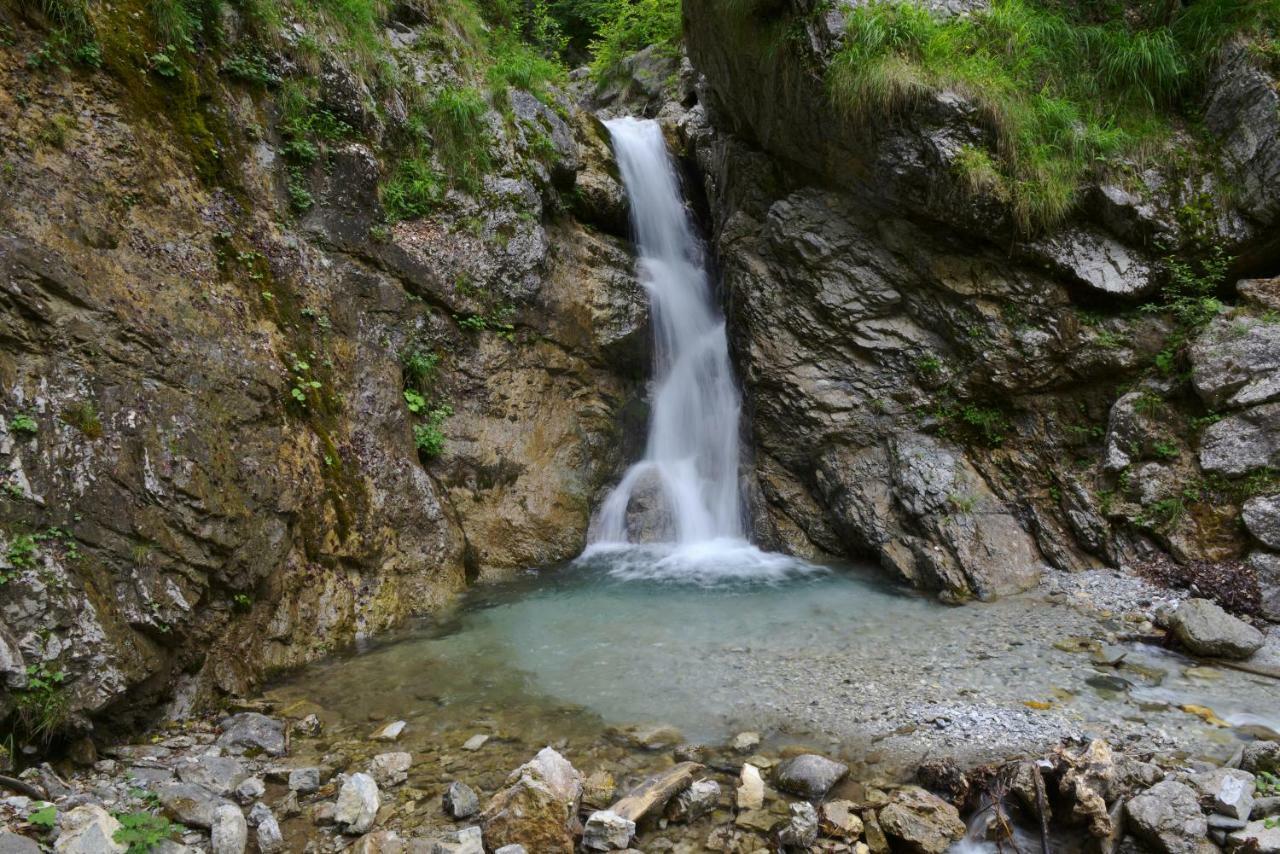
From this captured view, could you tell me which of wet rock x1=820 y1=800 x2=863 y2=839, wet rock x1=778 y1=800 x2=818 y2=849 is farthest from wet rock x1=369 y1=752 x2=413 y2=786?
wet rock x1=820 y1=800 x2=863 y2=839

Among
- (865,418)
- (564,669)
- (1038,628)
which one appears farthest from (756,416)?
(564,669)

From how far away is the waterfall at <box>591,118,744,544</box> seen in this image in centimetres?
960

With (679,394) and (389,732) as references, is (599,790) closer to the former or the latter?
(389,732)

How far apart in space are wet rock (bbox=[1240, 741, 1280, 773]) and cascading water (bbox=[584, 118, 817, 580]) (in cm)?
485

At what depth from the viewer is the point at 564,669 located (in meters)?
5.42

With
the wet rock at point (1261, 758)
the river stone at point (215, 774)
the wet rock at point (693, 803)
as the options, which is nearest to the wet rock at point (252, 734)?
the river stone at point (215, 774)

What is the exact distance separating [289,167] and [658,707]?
21.9ft

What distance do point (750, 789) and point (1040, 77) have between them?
8.60 metres

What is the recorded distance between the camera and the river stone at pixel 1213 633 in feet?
16.8

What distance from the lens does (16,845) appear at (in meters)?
2.66

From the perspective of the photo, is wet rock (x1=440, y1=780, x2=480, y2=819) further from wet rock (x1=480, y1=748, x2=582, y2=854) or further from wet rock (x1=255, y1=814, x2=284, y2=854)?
wet rock (x1=255, y1=814, x2=284, y2=854)

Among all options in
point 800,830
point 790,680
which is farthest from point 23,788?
point 790,680

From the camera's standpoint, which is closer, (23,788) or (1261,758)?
(23,788)

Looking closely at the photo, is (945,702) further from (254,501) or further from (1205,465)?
(254,501)
